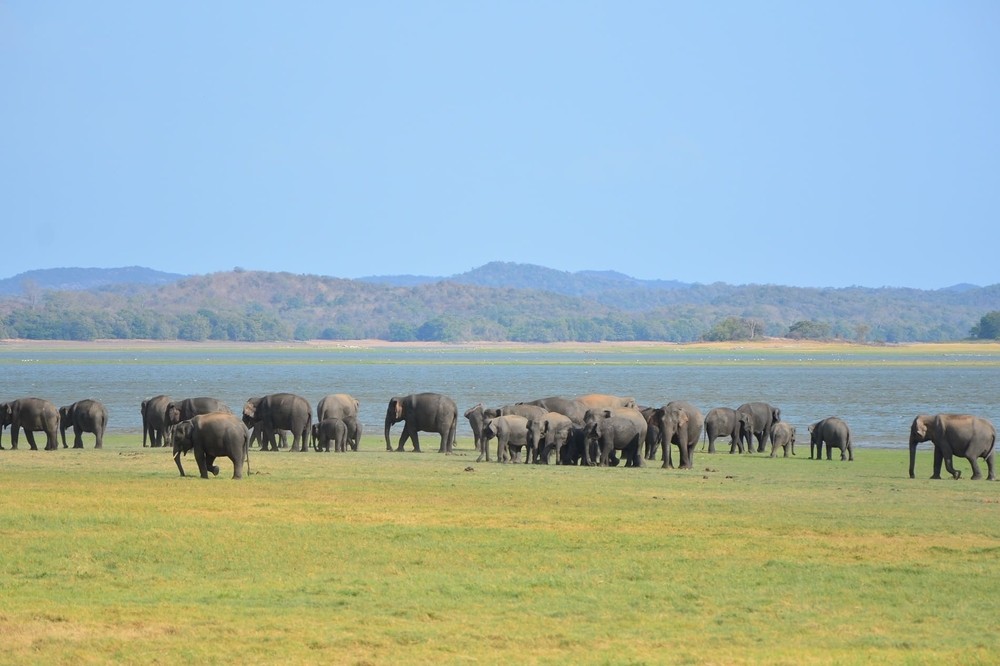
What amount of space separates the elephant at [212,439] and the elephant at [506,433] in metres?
7.34

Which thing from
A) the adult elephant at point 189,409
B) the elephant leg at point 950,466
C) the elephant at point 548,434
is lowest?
the elephant leg at point 950,466

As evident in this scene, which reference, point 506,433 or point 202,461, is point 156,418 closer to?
point 506,433

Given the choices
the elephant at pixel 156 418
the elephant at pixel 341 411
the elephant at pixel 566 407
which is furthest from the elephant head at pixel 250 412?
the elephant at pixel 566 407

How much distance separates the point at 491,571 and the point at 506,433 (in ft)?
52.2

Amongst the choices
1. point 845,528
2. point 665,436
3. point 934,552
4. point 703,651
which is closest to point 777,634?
point 703,651

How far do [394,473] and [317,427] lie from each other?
906cm

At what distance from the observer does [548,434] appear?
31922mm

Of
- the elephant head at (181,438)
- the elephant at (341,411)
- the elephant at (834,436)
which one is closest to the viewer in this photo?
the elephant head at (181,438)

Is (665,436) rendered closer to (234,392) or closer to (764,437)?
(764,437)

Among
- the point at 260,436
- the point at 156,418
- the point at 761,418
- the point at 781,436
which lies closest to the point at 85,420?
the point at 156,418

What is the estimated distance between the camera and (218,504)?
855 inches

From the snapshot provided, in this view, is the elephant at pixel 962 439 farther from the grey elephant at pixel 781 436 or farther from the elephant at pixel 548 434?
the grey elephant at pixel 781 436

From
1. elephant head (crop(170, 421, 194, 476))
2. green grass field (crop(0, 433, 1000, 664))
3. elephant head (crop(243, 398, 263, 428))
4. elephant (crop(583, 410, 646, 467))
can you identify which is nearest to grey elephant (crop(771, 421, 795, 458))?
elephant (crop(583, 410, 646, 467))

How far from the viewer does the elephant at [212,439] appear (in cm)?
2498
